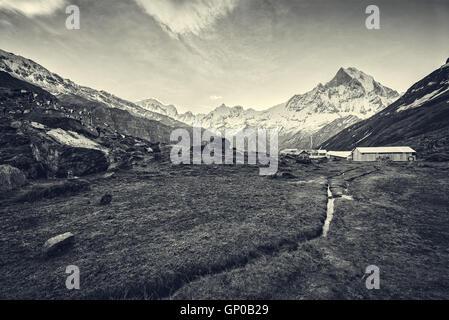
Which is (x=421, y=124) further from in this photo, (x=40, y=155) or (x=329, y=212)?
(x=40, y=155)

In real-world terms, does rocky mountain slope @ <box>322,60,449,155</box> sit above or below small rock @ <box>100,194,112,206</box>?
above

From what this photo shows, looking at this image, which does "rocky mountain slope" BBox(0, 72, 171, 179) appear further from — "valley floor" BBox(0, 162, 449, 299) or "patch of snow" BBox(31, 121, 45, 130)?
"valley floor" BBox(0, 162, 449, 299)

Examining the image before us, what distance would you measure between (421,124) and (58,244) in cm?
16565

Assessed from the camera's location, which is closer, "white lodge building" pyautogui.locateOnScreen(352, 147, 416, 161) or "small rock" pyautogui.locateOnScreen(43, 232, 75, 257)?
"small rock" pyautogui.locateOnScreen(43, 232, 75, 257)

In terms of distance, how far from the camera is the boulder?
2709cm

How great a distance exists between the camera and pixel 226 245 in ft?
62.0

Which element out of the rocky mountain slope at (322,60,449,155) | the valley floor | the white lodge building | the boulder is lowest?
the valley floor

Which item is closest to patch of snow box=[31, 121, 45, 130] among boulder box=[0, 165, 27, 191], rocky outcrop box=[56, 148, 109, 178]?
rocky outcrop box=[56, 148, 109, 178]

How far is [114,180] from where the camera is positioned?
37281 mm

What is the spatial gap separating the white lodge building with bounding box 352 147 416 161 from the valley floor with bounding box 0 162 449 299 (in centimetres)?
5943

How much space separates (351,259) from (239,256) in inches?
361

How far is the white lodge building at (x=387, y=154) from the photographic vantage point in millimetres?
80062

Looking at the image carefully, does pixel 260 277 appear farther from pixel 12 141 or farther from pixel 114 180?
pixel 12 141
